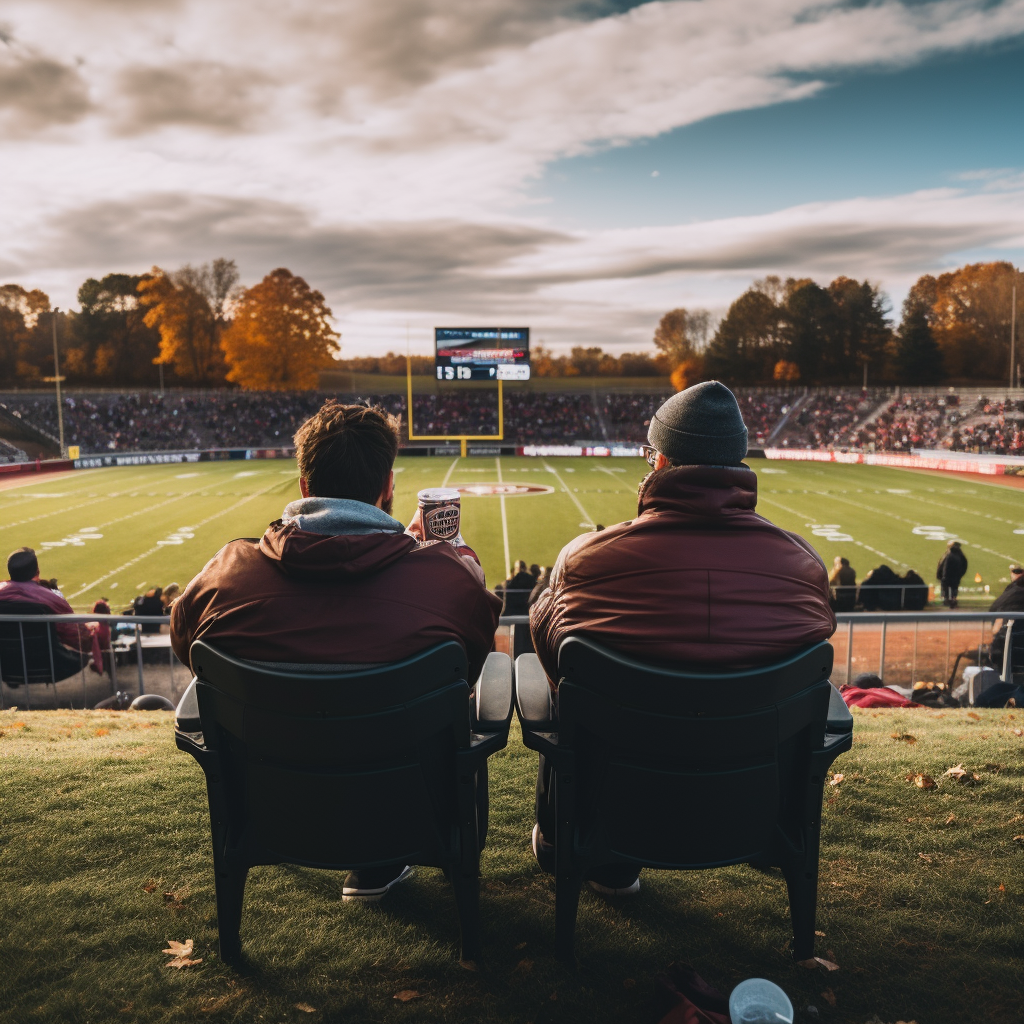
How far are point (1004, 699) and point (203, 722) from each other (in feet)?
21.2

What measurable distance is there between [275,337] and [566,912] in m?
59.0

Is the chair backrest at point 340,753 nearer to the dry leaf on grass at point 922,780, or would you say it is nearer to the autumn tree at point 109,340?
the dry leaf on grass at point 922,780

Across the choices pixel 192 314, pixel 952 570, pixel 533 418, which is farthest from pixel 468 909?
pixel 192 314

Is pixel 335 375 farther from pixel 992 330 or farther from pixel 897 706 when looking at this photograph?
pixel 897 706

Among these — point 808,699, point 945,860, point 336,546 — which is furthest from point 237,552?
point 945,860

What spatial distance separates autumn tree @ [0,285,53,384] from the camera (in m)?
70.6

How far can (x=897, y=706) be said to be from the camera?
19.8ft

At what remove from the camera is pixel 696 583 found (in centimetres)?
227

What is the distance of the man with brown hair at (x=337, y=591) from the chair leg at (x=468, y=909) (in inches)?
26.5

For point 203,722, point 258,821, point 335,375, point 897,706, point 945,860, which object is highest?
point 335,375

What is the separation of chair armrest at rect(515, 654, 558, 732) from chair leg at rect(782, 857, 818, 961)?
36.8 inches

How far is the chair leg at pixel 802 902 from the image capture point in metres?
2.53

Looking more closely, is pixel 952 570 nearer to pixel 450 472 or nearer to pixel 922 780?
pixel 922 780

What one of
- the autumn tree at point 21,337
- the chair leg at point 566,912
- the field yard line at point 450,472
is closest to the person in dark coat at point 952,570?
the chair leg at point 566,912
